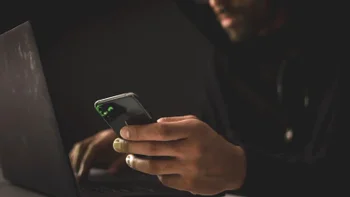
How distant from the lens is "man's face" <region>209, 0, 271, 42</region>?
1.36 m

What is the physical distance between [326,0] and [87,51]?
112 centimetres

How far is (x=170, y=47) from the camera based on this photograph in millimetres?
1792

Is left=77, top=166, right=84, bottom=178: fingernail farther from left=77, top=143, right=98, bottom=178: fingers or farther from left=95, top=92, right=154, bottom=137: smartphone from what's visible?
left=95, top=92, right=154, bottom=137: smartphone

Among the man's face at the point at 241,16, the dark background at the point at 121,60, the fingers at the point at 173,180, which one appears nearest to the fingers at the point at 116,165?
the fingers at the point at 173,180

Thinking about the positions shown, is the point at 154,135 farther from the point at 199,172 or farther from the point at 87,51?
the point at 87,51

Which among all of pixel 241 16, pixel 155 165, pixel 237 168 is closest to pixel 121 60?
pixel 241 16

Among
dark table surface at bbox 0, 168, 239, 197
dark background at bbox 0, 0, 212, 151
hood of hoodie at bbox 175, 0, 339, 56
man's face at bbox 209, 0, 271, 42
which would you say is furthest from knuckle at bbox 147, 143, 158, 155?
dark background at bbox 0, 0, 212, 151

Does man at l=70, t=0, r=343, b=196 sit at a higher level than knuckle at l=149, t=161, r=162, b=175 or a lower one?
lower

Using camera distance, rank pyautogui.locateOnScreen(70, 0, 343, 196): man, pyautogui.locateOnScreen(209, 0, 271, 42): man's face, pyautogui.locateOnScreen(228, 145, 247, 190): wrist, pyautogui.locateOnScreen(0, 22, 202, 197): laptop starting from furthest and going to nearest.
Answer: pyautogui.locateOnScreen(209, 0, 271, 42): man's face → pyautogui.locateOnScreen(228, 145, 247, 190): wrist → pyautogui.locateOnScreen(70, 0, 343, 196): man → pyautogui.locateOnScreen(0, 22, 202, 197): laptop

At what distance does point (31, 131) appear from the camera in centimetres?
61

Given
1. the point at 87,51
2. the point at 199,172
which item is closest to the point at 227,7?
the point at 87,51

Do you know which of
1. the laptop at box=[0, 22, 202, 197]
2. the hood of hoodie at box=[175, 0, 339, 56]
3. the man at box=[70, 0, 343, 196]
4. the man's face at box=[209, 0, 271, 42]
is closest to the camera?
the laptop at box=[0, 22, 202, 197]

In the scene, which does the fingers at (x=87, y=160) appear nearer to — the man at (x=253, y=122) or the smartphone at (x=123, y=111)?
the man at (x=253, y=122)

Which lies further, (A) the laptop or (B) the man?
(B) the man
